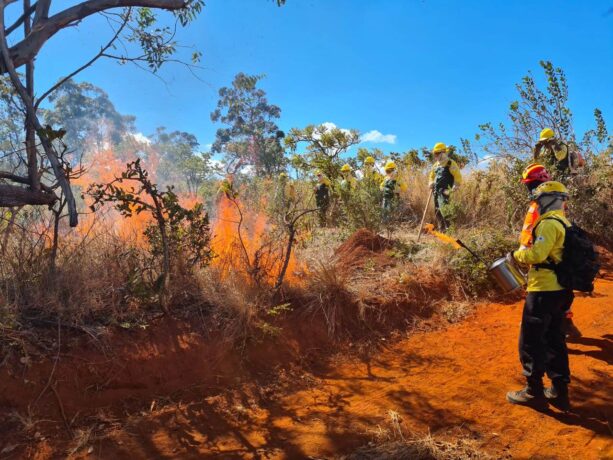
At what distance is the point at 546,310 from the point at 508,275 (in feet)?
2.21

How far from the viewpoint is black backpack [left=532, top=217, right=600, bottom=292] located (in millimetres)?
2926

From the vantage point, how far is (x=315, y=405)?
339 cm

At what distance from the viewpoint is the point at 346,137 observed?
54.7ft

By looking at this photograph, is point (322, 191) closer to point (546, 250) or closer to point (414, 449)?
point (546, 250)

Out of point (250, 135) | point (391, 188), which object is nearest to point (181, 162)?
point (250, 135)

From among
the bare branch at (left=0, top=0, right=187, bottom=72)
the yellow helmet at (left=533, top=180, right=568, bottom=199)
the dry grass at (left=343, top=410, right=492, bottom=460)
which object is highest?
the bare branch at (left=0, top=0, right=187, bottom=72)

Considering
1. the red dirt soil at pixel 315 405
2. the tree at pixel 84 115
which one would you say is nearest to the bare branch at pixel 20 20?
the red dirt soil at pixel 315 405

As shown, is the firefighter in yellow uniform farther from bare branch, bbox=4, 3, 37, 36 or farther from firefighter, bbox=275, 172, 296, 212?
bare branch, bbox=4, 3, 37, 36

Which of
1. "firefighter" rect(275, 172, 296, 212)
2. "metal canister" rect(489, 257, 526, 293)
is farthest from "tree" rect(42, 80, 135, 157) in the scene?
"metal canister" rect(489, 257, 526, 293)

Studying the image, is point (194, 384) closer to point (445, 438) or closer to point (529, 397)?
point (445, 438)

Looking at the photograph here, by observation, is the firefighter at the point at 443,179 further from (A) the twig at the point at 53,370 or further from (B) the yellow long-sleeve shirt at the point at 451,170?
(A) the twig at the point at 53,370

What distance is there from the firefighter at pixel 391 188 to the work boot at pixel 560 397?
215 inches

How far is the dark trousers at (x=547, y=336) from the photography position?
10.1ft

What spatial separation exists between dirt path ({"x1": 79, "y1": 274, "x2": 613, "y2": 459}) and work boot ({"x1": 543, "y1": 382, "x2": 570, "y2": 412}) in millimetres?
73
